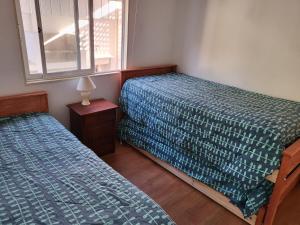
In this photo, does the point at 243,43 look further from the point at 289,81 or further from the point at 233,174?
the point at 233,174

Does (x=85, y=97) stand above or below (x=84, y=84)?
below

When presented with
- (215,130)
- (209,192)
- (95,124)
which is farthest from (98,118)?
(209,192)

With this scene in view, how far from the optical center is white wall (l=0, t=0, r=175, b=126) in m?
1.94

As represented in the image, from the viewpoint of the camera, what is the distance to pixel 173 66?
3338 mm

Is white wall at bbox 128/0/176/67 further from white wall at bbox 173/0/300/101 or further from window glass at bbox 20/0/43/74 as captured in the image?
window glass at bbox 20/0/43/74

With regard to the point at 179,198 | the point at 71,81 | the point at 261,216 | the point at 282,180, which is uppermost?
the point at 71,81

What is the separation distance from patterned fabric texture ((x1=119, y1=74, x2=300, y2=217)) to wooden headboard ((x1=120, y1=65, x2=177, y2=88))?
0.10m

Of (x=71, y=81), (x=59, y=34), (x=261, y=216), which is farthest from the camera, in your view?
(x=71, y=81)

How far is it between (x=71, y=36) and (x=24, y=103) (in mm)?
816

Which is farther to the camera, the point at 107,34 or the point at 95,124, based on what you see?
the point at 107,34

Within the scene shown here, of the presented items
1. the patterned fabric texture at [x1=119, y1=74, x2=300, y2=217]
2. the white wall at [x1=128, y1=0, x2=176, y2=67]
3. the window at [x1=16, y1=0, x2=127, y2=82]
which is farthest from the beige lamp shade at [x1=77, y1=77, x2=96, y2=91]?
the white wall at [x1=128, y1=0, x2=176, y2=67]

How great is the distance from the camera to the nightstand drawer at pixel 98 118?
227 cm

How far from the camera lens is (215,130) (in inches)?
73.2

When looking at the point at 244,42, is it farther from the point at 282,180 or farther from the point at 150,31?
the point at 282,180
